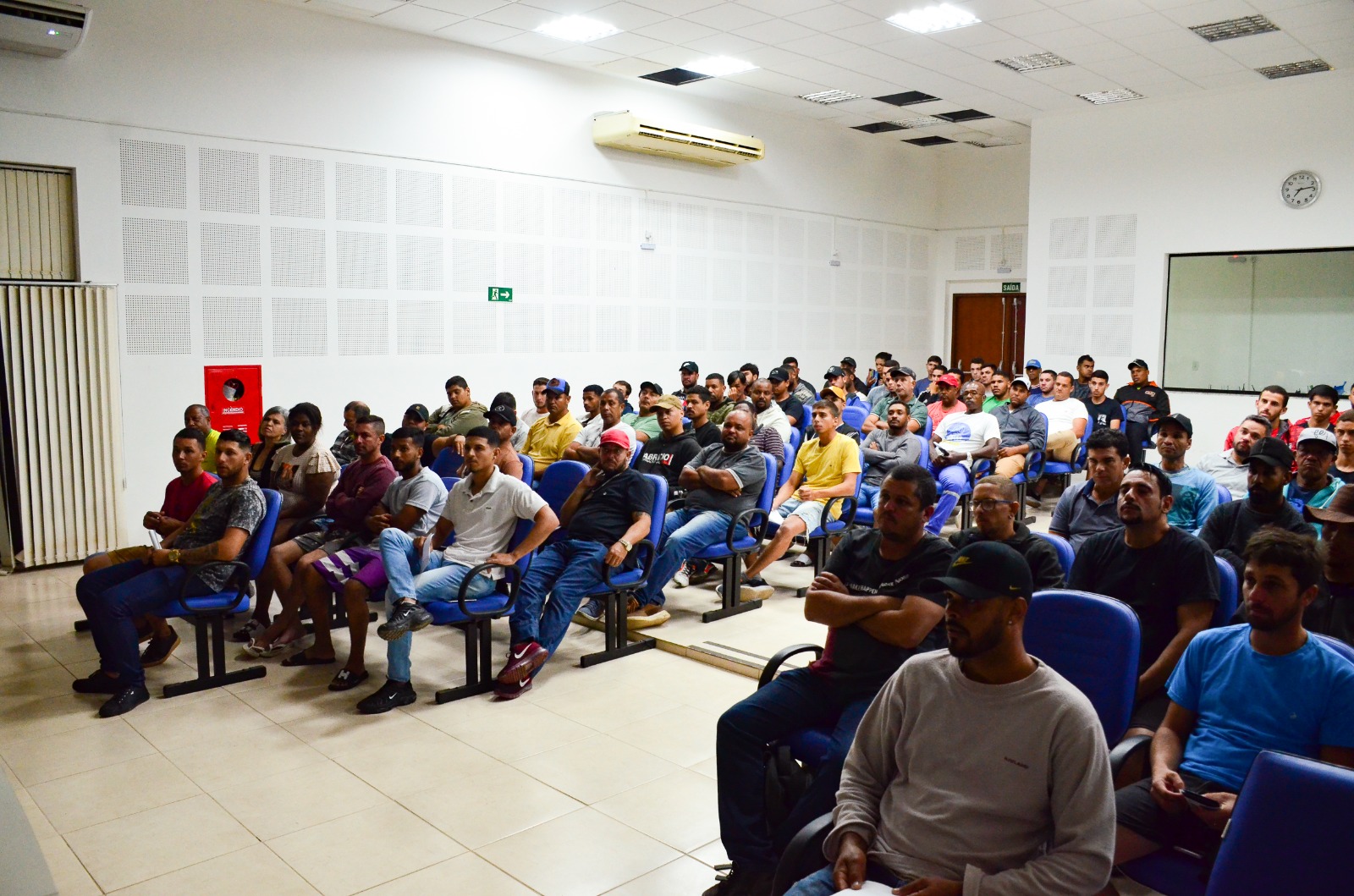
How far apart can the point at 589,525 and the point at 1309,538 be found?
11.4 feet

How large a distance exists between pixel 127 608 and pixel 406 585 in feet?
4.26

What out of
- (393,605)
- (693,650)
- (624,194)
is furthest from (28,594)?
(624,194)

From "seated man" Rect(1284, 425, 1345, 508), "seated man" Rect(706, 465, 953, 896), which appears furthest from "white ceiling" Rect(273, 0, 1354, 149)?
"seated man" Rect(706, 465, 953, 896)

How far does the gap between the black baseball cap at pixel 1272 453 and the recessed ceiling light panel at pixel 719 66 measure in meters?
7.53

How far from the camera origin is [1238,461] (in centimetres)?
572

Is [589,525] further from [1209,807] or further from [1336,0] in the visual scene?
[1336,0]

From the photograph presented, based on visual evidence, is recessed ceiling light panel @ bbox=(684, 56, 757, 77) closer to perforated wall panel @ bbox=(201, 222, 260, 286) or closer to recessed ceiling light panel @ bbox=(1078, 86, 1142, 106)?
recessed ceiling light panel @ bbox=(1078, 86, 1142, 106)

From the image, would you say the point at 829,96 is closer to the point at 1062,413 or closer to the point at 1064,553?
the point at 1062,413

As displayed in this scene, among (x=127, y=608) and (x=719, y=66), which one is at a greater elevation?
(x=719, y=66)

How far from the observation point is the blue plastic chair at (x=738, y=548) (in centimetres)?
593

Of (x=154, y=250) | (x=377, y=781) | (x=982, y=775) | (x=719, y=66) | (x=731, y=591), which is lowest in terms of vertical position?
(x=377, y=781)

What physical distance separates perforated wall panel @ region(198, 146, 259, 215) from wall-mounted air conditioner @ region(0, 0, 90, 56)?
4.05 ft

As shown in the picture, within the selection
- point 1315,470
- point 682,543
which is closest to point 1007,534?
point 1315,470

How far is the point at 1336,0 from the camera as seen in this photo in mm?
8102
